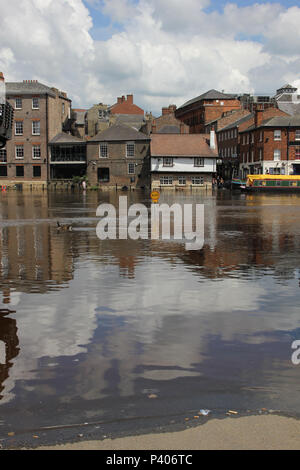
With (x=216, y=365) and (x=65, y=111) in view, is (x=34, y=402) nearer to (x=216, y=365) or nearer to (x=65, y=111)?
(x=216, y=365)

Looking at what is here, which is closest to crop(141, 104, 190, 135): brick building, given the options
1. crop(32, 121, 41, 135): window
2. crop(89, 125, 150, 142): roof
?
crop(89, 125, 150, 142): roof

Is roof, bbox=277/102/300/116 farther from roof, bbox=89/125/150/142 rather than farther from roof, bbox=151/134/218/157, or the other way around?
roof, bbox=89/125/150/142

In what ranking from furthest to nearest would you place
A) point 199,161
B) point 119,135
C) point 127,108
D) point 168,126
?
point 127,108 < point 168,126 < point 119,135 < point 199,161

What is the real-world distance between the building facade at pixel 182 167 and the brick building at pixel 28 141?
1531cm

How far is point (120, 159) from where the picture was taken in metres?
70.2

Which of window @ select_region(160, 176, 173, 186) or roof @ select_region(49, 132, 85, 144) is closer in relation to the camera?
window @ select_region(160, 176, 173, 186)

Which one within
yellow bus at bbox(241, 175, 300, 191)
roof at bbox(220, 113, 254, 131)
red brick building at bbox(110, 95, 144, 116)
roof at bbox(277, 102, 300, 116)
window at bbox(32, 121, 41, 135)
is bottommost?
yellow bus at bbox(241, 175, 300, 191)

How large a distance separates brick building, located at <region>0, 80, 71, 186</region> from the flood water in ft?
204

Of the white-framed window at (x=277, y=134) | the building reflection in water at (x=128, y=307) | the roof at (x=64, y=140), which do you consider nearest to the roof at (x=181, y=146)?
the white-framed window at (x=277, y=134)

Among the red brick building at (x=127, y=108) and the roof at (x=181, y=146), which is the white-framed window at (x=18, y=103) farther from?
the red brick building at (x=127, y=108)

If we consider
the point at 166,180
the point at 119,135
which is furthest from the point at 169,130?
the point at 166,180

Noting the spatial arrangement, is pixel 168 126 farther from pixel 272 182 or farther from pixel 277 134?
pixel 272 182

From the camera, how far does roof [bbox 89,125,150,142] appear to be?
70188 millimetres

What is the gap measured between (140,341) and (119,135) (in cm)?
6677
